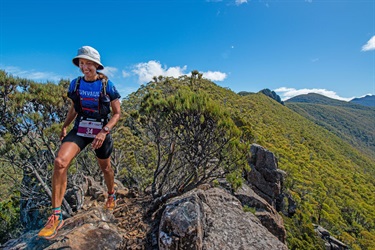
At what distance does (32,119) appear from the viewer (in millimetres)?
5664

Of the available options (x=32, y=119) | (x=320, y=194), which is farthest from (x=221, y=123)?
(x=320, y=194)

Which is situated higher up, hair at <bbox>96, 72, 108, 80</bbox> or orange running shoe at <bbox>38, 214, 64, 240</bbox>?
hair at <bbox>96, 72, 108, 80</bbox>

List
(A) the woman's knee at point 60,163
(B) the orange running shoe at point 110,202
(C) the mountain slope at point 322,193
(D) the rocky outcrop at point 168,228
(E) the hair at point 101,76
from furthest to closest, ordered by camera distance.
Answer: (C) the mountain slope at point 322,193
(B) the orange running shoe at point 110,202
(D) the rocky outcrop at point 168,228
(E) the hair at point 101,76
(A) the woman's knee at point 60,163

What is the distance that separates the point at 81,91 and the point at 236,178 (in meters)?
4.22

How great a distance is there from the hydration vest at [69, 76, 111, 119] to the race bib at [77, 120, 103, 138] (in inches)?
4.8

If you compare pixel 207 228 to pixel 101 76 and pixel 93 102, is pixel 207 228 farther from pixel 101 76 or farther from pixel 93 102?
pixel 101 76

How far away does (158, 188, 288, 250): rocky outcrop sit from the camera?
3.90m

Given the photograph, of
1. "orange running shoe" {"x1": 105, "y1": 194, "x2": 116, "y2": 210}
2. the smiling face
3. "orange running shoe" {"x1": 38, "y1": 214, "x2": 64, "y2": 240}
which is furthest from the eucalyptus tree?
"orange running shoe" {"x1": 38, "y1": 214, "x2": 64, "y2": 240}

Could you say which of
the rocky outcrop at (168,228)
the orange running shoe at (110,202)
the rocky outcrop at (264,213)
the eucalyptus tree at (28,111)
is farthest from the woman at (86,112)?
the rocky outcrop at (264,213)

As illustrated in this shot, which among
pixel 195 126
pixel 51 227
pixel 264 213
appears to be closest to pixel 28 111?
pixel 51 227

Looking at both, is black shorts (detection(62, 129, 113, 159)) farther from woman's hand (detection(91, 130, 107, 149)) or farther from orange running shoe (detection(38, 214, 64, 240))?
orange running shoe (detection(38, 214, 64, 240))

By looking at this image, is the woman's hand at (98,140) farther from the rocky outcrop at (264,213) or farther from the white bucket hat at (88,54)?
the rocky outcrop at (264,213)

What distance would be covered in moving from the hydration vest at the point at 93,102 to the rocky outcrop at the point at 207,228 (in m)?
2.26

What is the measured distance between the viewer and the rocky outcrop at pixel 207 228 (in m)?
3.90
